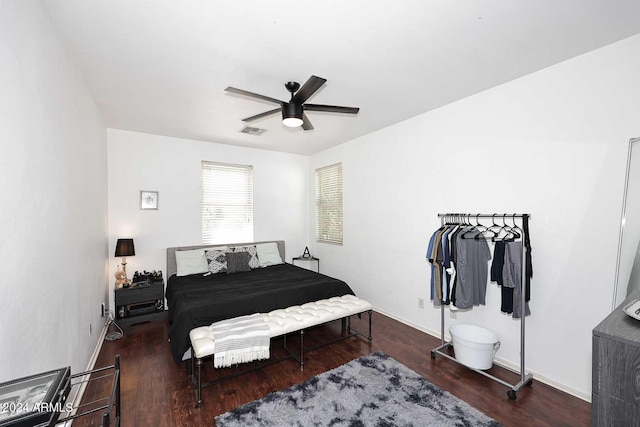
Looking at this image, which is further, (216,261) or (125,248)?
(216,261)

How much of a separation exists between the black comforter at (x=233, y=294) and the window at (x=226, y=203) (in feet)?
3.31

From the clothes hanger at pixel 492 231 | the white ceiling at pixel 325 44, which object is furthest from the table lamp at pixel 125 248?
the clothes hanger at pixel 492 231

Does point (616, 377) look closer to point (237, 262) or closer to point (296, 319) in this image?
point (296, 319)

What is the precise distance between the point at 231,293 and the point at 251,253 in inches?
58.8

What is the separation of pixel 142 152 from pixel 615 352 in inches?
207

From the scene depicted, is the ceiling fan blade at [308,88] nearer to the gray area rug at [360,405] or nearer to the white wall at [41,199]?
the white wall at [41,199]

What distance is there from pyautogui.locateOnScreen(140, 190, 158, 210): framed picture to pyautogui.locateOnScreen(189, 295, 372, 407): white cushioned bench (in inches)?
101

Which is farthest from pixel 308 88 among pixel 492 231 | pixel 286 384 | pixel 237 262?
pixel 237 262

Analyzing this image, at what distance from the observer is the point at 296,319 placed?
2855 millimetres

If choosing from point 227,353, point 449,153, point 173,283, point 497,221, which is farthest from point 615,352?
point 173,283

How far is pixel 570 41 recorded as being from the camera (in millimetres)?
2076

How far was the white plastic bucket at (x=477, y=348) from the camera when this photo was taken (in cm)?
259

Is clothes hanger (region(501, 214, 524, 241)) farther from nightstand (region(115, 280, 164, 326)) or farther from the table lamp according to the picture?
the table lamp

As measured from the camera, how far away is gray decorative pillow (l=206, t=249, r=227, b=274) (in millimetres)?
4331
